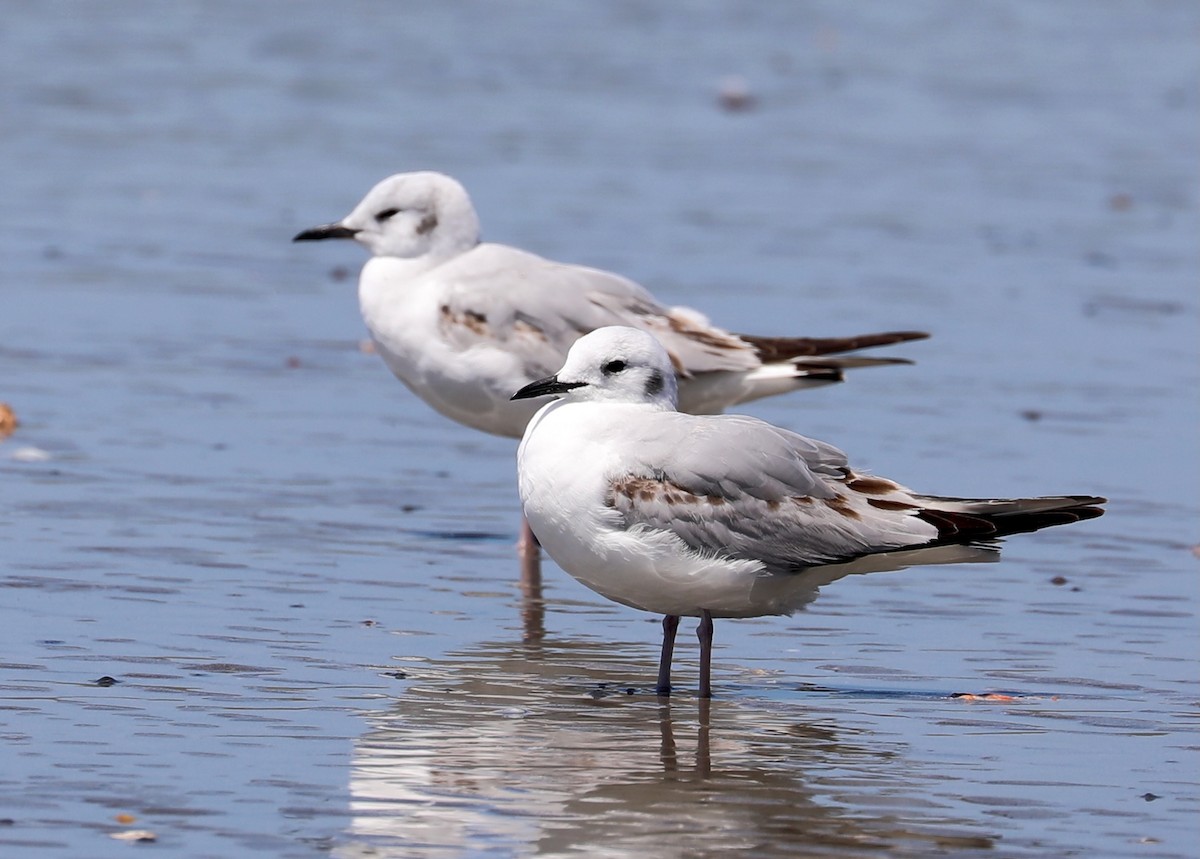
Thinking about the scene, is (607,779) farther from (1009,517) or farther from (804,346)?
(804,346)

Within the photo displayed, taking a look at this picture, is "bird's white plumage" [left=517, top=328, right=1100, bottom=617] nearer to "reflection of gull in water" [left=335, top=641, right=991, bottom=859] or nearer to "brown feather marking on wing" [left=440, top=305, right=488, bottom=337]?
"reflection of gull in water" [left=335, top=641, right=991, bottom=859]

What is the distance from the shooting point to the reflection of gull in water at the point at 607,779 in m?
4.70

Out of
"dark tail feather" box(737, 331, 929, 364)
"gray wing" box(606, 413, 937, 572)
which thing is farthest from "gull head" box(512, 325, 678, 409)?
"dark tail feather" box(737, 331, 929, 364)

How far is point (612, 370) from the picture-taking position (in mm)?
6031

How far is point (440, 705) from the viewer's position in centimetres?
571

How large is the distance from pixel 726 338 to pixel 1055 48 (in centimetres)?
1581

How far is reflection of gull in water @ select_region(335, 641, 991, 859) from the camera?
15.4ft

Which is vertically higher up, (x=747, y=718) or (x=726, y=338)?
(x=726, y=338)

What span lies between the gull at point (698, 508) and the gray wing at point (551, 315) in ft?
5.83

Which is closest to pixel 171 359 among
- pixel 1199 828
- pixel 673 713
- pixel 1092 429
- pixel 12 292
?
pixel 12 292

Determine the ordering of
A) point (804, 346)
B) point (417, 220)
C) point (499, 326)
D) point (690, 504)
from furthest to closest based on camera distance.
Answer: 1. point (417, 220)
2. point (804, 346)
3. point (499, 326)
4. point (690, 504)

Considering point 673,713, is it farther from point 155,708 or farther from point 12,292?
point 12,292

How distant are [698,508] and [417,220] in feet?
9.69

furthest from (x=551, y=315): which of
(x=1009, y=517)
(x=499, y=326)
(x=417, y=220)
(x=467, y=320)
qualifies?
(x=1009, y=517)
